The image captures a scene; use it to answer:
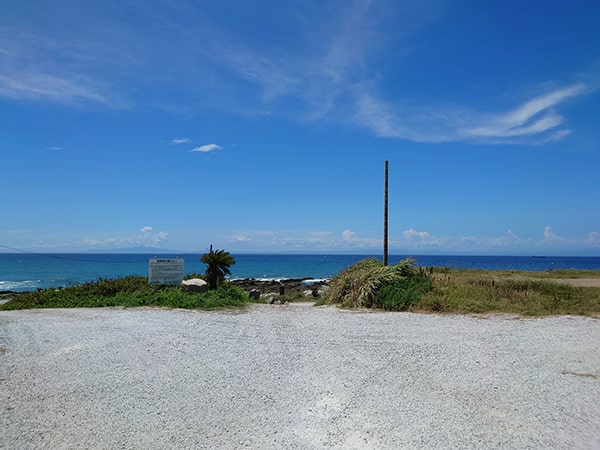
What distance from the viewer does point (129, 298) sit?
14461 millimetres

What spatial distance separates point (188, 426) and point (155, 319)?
268 inches

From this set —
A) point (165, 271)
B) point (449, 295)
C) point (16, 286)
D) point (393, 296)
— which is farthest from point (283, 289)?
point (16, 286)

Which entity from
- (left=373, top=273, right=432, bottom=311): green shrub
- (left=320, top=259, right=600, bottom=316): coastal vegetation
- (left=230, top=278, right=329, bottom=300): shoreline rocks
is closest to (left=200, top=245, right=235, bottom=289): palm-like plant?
(left=230, top=278, right=329, bottom=300): shoreline rocks

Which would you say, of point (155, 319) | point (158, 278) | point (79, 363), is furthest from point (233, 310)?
point (79, 363)

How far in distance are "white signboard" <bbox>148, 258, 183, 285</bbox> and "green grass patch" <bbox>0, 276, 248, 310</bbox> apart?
320mm

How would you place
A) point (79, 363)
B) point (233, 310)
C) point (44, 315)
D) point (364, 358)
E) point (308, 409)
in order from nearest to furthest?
1. point (308, 409)
2. point (79, 363)
3. point (364, 358)
4. point (44, 315)
5. point (233, 310)

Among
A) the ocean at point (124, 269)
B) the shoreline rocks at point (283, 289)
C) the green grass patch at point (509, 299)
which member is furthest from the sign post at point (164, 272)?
the green grass patch at point (509, 299)

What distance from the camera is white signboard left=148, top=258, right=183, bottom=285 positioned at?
51.1 feet

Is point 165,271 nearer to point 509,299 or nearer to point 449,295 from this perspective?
point 449,295

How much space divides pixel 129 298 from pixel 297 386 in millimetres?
9829

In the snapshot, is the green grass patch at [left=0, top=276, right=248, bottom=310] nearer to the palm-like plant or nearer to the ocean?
the palm-like plant

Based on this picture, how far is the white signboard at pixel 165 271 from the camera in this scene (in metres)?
15.6

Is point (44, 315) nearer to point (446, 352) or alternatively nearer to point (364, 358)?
point (364, 358)

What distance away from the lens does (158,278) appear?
15688mm
